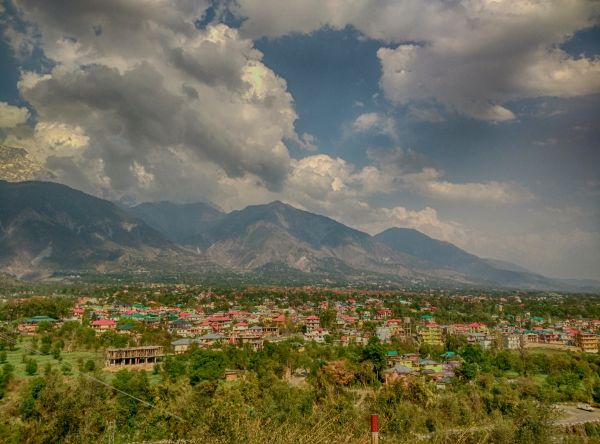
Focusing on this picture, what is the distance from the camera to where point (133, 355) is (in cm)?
3644

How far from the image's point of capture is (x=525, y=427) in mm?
13477

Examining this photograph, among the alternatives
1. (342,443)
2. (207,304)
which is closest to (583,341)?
(342,443)

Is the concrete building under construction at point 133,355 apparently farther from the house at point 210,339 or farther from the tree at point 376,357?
the tree at point 376,357

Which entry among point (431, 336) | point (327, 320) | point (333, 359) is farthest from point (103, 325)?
point (431, 336)

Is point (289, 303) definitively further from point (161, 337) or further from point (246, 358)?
point (246, 358)

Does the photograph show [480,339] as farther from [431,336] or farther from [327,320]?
[327,320]

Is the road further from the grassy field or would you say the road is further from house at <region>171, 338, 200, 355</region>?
house at <region>171, 338, 200, 355</region>

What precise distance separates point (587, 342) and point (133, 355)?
4849 cm

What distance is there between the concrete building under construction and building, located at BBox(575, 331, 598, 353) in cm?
4543

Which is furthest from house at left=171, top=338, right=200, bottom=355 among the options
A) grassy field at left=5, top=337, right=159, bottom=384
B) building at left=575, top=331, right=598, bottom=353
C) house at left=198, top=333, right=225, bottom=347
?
building at left=575, top=331, right=598, bottom=353

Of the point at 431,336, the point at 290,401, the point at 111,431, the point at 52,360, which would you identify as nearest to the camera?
the point at 111,431

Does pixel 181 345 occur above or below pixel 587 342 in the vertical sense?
below

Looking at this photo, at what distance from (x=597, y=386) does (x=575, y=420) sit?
804cm

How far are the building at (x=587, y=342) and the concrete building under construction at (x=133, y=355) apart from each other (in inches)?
1788
